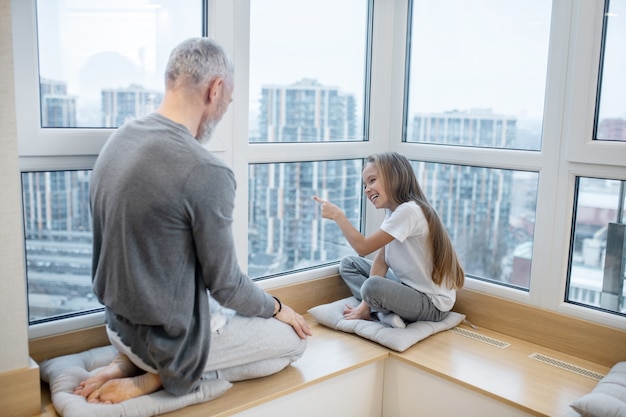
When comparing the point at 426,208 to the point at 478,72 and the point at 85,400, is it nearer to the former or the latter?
the point at 478,72

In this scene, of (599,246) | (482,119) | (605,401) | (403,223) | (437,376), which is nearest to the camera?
(605,401)

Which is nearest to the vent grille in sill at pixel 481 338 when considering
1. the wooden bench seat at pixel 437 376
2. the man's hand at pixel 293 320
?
the wooden bench seat at pixel 437 376

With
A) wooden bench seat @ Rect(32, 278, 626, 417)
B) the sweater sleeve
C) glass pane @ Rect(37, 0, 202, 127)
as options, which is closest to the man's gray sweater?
the sweater sleeve

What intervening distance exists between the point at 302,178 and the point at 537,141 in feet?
3.43

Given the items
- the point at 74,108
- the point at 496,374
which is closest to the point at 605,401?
the point at 496,374

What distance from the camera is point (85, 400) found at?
1885 mm

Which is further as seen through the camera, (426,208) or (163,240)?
(426,208)

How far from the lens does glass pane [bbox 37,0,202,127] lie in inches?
82.0

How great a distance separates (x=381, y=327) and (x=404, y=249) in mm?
346

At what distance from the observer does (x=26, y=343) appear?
1.89 m

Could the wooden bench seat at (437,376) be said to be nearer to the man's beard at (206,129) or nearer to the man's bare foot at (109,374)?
the man's bare foot at (109,374)

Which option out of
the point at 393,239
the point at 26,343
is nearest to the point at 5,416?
the point at 26,343

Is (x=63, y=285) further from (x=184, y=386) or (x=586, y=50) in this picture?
(x=586, y=50)

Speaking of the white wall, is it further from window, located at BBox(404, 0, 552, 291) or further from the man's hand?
window, located at BBox(404, 0, 552, 291)
